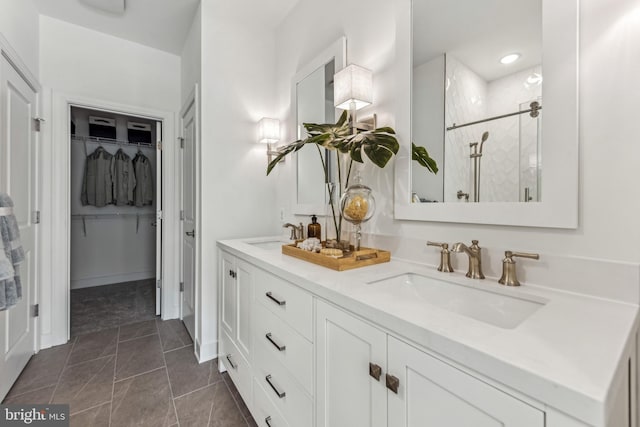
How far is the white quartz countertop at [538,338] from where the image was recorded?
409 mm

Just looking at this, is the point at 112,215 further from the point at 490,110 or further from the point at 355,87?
the point at 490,110

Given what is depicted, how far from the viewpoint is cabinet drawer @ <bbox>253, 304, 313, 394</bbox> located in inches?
38.5

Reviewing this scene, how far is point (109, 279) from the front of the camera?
12.9 feet

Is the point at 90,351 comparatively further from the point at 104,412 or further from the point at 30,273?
the point at 104,412

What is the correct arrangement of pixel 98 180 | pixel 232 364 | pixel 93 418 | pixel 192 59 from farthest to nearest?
1. pixel 98 180
2. pixel 192 59
3. pixel 232 364
4. pixel 93 418

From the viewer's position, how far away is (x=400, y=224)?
132 cm

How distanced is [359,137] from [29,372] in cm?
273

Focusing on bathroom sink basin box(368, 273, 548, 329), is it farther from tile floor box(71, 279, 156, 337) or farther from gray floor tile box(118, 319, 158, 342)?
tile floor box(71, 279, 156, 337)

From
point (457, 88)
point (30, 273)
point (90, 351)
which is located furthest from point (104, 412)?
point (457, 88)

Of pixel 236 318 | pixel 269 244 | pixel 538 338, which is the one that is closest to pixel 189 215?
pixel 269 244

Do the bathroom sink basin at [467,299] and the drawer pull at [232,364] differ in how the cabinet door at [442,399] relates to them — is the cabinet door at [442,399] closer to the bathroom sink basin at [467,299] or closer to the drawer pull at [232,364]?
the bathroom sink basin at [467,299]

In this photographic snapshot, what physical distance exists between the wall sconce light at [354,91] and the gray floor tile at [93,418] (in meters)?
2.05

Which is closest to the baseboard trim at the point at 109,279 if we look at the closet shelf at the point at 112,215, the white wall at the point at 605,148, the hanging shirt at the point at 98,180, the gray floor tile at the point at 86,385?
the closet shelf at the point at 112,215

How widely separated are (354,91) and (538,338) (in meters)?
1.22
